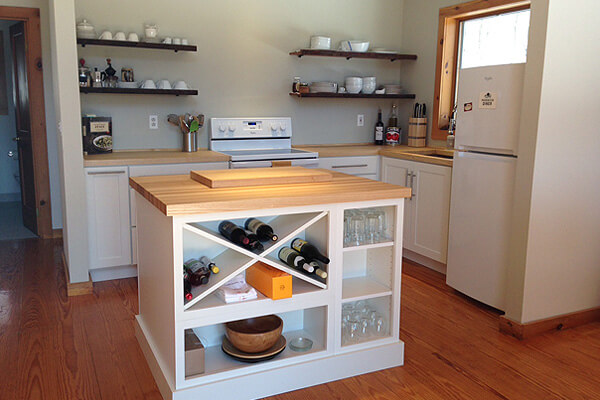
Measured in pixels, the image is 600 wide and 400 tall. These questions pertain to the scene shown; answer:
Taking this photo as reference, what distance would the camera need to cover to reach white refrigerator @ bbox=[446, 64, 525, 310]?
3.01 meters

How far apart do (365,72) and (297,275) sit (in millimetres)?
3192

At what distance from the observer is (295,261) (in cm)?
228

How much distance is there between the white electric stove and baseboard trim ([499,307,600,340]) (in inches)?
75.2

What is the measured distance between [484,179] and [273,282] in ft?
5.41

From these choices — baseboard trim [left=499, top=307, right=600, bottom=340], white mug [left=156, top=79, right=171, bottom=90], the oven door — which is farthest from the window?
white mug [left=156, top=79, right=171, bottom=90]

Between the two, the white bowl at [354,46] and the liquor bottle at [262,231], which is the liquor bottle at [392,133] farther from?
the liquor bottle at [262,231]

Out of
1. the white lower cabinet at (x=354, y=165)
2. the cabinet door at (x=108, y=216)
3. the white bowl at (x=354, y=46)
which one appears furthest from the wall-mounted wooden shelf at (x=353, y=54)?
the cabinet door at (x=108, y=216)

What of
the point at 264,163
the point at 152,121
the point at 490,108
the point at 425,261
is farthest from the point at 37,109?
the point at 490,108

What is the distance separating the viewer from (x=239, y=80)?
4496mm

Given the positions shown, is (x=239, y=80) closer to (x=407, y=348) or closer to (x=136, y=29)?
(x=136, y=29)

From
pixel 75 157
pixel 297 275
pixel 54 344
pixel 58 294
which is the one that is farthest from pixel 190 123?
pixel 297 275

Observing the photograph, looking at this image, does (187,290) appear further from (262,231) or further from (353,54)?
(353,54)

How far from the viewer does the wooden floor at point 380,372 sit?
234 cm

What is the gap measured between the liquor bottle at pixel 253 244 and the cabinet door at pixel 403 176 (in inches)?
86.1
